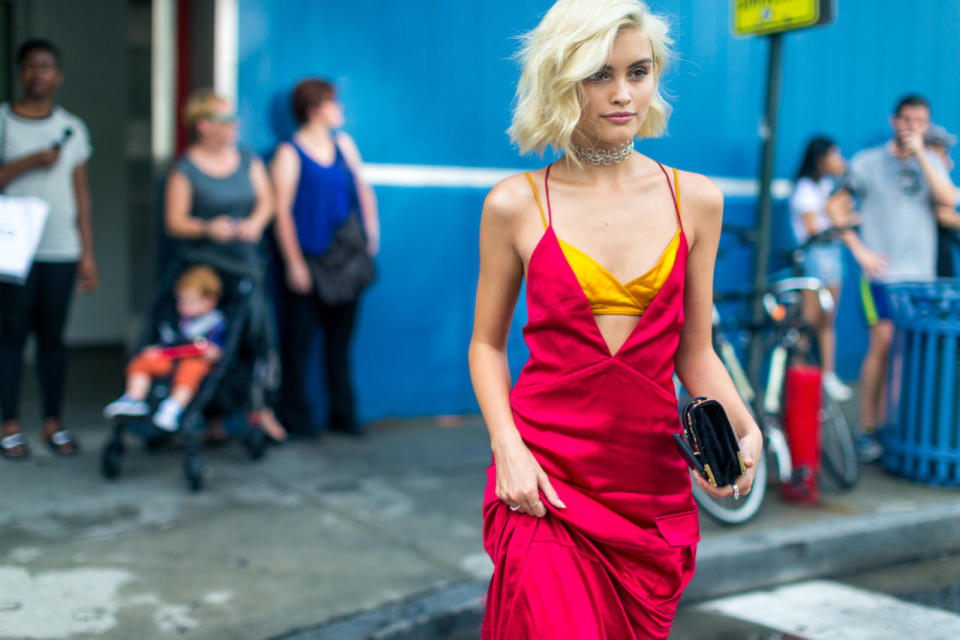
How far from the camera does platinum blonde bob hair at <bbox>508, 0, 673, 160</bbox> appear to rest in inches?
84.4

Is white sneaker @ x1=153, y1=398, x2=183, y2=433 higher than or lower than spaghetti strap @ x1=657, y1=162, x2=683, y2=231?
lower

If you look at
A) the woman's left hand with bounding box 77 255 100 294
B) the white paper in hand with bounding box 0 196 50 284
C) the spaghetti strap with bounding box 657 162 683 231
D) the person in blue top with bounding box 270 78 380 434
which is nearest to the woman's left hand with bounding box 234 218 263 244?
the person in blue top with bounding box 270 78 380 434

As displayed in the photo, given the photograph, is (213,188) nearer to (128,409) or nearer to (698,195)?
(128,409)

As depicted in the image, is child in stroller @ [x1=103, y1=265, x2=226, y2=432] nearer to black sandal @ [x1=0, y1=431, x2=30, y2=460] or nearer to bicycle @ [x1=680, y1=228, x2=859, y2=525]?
black sandal @ [x1=0, y1=431, x2=30, y2=460]

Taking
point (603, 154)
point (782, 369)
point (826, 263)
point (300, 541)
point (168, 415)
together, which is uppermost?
point (603, 154)

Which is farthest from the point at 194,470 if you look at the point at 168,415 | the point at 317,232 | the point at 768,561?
the point at 768,561

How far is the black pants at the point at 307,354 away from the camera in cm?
683

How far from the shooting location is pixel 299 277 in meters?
6.67

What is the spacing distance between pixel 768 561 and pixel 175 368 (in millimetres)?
3134

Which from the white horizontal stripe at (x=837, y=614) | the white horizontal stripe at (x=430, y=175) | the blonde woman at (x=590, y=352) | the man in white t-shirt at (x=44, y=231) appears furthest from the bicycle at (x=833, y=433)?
the man in white t-shirt at (x=44, y=231)

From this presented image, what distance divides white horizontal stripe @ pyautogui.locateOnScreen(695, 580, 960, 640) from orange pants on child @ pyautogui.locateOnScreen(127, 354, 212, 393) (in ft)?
9.25

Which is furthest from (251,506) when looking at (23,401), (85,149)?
(23,401)

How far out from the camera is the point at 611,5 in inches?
84.8

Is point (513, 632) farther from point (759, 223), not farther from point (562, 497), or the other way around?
point (759, 223)
